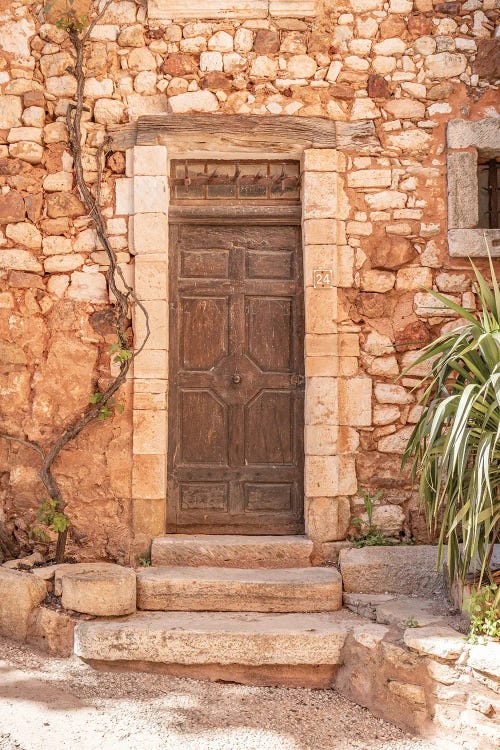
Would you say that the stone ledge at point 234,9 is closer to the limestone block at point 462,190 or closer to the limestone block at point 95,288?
the limestone block at point 462,190

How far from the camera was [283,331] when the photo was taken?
4.52 metres

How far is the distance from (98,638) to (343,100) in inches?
132

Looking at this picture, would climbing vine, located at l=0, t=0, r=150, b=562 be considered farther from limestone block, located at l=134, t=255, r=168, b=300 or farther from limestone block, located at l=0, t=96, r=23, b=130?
limestone block, located at l=0, t=96, r=23, b=130

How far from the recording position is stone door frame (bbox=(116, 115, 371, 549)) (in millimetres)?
4266

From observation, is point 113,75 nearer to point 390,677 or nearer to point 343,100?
point 343,100

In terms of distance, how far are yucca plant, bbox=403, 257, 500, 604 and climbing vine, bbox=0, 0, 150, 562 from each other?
5.82ft

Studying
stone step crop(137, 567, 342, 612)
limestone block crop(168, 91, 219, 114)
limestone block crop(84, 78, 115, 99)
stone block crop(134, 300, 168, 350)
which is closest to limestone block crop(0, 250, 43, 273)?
stone block crop(134, 300, 168, 350)

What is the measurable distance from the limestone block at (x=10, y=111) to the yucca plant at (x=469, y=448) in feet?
9.24

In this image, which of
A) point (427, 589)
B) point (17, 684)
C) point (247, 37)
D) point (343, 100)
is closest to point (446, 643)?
point (427, 589)

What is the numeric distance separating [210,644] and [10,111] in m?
3.28

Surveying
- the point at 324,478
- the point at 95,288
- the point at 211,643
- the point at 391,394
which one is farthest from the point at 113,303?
the point at 211,643

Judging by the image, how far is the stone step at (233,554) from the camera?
4.20m

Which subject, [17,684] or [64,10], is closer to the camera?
[17,684]

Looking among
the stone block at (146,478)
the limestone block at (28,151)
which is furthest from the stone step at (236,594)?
the limestone block at (28,151)
